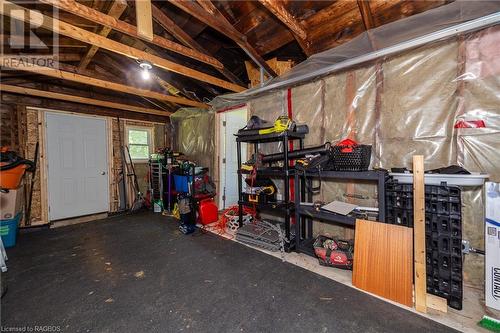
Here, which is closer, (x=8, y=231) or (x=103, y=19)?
(x=103, y=19)

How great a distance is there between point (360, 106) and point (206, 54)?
225cm

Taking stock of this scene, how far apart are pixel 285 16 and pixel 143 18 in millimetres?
1388

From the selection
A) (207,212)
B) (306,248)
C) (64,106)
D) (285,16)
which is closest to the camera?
(285,16)

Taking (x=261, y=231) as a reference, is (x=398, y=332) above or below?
below

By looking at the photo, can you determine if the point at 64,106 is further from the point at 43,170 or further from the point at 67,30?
the point at 67,30

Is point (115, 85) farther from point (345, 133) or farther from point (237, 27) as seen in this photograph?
point (345, 133)

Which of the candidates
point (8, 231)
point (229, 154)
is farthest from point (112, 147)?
point (229, 154)

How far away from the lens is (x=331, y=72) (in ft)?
8.41

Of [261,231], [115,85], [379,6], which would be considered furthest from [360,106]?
[115,85]

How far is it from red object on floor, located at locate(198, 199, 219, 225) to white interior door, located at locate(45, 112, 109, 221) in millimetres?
2629

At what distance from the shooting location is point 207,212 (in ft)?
11.7

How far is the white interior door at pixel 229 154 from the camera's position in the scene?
435cm

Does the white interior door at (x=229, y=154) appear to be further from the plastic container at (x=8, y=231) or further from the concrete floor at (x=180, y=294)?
the plastic container at (x=8, y=231)

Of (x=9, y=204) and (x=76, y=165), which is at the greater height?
(x=76, y=165)
